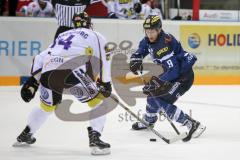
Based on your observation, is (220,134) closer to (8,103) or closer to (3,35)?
(8,103)

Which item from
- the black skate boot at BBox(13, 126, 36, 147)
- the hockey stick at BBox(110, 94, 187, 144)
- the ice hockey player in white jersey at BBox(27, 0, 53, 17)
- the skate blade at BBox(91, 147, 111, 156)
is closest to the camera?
the skate blade at BBox(91, 147, 111, 156)

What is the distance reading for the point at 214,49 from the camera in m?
8.86

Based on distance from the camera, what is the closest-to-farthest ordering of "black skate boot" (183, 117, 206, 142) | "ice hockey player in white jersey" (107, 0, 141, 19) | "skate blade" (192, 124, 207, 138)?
"black skate boot" (183, 117, 206, 142) → "skate blade" (192, 124, 207, 138) → "ice hockey player in white jersey" (107, 0, 141, 19)

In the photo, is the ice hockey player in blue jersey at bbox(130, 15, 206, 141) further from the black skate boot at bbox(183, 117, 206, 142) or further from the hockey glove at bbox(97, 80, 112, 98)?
the hockey glove at bbox(97, 80, 112, 98)

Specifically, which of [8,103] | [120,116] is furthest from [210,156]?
[8,103]

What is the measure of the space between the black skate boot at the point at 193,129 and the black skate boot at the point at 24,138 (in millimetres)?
1214

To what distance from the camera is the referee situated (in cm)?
775

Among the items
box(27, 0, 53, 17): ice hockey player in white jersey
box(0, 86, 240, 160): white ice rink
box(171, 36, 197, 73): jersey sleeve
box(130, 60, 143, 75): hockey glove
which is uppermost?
box(27, 0, 53, 17): ice hockey player in white jersey

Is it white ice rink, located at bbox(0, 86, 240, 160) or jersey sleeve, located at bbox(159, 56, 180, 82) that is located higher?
jersey sleeve, located at bbox(159, 56, 180, 82)

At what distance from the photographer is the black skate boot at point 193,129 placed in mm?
4992

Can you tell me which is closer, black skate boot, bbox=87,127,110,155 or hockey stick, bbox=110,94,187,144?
black skate boot, bbox=87,127,110,155

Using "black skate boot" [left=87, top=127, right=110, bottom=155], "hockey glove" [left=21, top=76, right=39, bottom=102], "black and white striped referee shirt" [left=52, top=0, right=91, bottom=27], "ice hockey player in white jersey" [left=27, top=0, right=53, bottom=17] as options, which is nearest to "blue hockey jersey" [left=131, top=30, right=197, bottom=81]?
"black skate boot" [left=87, top=127, right=110, bottom=155]

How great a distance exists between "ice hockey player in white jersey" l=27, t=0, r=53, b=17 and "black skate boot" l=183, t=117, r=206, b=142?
4177mm

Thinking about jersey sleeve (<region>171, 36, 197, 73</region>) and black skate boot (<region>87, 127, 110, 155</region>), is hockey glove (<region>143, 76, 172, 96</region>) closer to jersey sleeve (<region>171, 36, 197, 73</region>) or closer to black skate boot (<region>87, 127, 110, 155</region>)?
jersey sleeve (<region>171, 36, 197, 73</region>)
